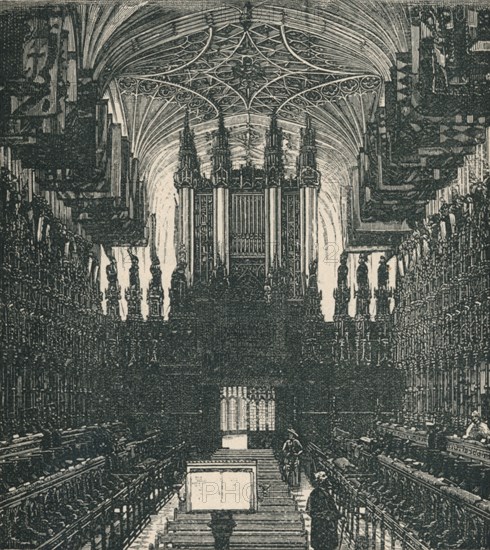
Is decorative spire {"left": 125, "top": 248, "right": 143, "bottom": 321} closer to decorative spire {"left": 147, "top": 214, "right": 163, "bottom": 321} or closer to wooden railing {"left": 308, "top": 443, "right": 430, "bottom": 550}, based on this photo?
decorative spire {"left": 147, "top": 214, "right": 163, "bottom": 321}

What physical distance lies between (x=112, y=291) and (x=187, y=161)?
281 cm

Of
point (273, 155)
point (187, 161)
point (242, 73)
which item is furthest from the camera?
point (273, 155)

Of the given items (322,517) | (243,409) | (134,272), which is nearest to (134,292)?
(134,272)

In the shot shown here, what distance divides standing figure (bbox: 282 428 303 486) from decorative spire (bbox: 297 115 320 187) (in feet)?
15.3

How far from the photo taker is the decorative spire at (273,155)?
51.7ft

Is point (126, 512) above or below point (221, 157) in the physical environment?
below

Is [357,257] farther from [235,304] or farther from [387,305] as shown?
[235,304]

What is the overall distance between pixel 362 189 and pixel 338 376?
406cm

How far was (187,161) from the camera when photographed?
16.2 metres

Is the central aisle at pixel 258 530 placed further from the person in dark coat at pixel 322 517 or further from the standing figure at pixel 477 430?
the standing figure at pixel 477 430

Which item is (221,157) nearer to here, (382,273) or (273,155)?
(273,155)

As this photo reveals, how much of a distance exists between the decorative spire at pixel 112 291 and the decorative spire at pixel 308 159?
153 inches

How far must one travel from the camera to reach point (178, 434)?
14922mm

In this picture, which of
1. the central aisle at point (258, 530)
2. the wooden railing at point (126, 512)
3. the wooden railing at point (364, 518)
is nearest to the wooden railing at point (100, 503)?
the wooden railing at point (126, 512)
